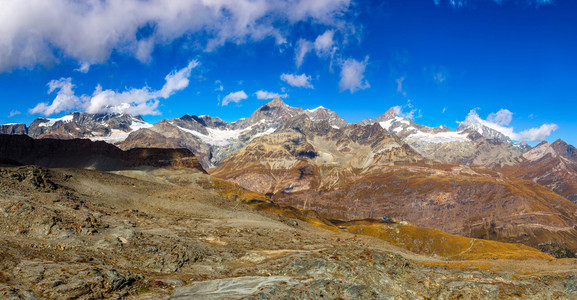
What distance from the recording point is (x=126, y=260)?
24.3 m

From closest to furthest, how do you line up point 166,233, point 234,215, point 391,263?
point 391,263 → point 166,233 → point 234,215

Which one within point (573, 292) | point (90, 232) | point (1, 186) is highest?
point (1, 186)

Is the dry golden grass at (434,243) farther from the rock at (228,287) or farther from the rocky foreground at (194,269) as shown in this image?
the rock at (228,287)

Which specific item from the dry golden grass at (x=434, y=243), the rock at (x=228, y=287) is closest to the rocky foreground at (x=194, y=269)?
the rock at (x=228, y=287)

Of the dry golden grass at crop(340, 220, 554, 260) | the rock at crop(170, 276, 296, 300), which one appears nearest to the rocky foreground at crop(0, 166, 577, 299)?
the rock at crop(170, 276, 296, 300)

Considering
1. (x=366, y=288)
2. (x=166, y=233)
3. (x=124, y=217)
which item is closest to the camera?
(x=366, y=288)

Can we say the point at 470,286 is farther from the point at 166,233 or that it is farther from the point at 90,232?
the point at 90,232

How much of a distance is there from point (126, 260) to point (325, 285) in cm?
1580

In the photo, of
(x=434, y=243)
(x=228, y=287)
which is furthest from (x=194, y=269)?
(x=434, y=243)

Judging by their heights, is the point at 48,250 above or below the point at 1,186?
below

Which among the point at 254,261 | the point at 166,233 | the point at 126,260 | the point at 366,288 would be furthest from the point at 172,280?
the point at 166,233

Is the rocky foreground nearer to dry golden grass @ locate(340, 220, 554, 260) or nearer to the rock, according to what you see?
the rock

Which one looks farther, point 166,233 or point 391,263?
point 166,233

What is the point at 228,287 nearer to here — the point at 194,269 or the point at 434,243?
the point at 194,269
